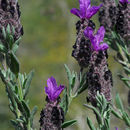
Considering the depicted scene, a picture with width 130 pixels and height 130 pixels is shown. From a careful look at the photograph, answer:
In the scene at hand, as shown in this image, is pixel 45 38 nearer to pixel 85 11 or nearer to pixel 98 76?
pixel 85 11

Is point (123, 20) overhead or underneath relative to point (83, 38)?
overhead

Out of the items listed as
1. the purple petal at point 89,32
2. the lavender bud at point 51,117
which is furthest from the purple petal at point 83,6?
the lavender bud at point 51,117

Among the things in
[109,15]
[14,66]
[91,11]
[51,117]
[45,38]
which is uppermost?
[45,38]

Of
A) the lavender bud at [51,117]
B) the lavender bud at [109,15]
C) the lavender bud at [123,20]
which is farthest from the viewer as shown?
the lavender bud at [109,15]

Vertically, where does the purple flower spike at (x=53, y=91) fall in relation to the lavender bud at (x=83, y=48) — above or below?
below

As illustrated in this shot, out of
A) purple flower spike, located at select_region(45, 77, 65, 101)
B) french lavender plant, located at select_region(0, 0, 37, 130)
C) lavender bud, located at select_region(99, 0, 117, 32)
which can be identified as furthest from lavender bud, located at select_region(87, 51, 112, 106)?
lavender bud, located at select_region(99, 0, 117, 32)

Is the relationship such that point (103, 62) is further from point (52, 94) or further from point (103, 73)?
point (52, 94)

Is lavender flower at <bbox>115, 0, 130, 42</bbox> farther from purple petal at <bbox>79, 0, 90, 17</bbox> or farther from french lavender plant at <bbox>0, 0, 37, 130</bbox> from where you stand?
french lavender plant at <bbox>0, 0, 37, 130</bbox>

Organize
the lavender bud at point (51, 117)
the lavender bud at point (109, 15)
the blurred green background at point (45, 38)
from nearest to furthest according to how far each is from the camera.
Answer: the lavender bud at point (51, 117), the lavender bud at point (109, 15), the blurred green background at point (45, 38)

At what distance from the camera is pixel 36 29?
1288 centimetres

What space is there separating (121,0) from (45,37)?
38.8 ft

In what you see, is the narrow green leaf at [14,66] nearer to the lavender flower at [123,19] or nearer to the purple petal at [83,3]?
the purple petal at [83,3]

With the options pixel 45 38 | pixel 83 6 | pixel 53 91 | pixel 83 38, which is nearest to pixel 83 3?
pixel 83 6

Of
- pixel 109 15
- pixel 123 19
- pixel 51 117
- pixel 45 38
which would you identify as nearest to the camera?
pixel 51 117
